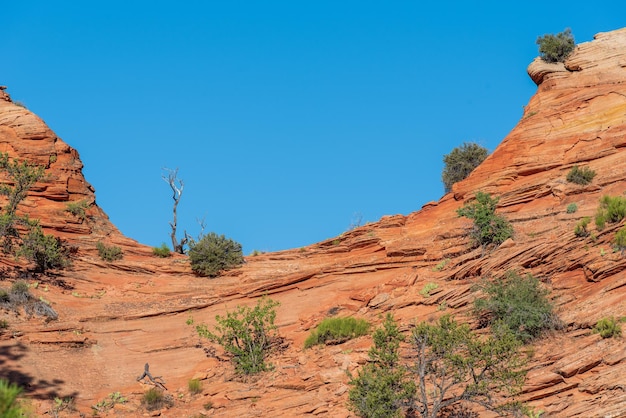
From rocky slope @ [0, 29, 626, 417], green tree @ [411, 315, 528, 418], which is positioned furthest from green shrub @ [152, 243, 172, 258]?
green tree @ [411, 315, 528, 418]

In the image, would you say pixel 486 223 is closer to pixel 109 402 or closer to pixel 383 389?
pixel 383 389

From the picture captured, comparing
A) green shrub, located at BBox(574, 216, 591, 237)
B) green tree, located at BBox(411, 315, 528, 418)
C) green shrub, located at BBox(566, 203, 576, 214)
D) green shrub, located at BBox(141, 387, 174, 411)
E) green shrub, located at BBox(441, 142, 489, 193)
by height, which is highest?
green shrub, located at BBox(441, 142, 489, 193)

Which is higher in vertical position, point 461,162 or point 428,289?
point 461,162

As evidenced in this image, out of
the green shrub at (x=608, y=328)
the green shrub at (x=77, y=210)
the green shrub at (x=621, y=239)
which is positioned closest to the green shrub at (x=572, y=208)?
the green shrub at (x=621, y=239)

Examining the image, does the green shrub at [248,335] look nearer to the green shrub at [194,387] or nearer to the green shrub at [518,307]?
Result: the green shrub at [194,387]

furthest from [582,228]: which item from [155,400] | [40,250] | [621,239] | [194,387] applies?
[40,250]

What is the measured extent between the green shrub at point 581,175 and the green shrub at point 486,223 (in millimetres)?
2704

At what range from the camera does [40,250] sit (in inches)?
1298

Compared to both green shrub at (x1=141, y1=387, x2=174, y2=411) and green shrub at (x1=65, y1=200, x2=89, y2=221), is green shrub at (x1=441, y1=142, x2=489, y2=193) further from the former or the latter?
green shrub at (x1=141, y1=387, x2=174, y2=411)

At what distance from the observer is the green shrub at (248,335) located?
27609 millimetres

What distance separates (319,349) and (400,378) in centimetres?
565

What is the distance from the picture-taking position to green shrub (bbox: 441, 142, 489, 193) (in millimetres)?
41406

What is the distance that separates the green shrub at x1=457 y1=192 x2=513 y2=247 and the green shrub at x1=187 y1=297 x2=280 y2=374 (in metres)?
7.19

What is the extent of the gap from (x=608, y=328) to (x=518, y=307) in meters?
3.06
